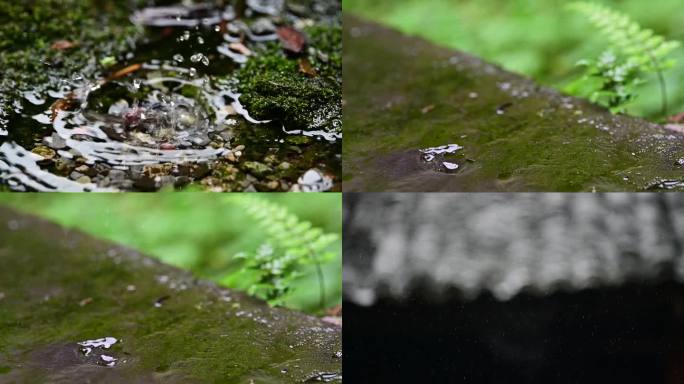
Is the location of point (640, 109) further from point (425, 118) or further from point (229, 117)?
point (229, 117)

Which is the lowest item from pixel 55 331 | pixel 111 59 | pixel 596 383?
pixel 596 383

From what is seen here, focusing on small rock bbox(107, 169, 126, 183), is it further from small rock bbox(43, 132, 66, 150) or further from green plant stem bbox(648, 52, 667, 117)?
green plant stem bbox(648, 52, 667, 117)

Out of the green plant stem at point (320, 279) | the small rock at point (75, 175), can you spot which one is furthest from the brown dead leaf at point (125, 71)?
the green plant stem at point (320, 279)

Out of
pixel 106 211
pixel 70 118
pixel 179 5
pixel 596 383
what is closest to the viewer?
pixel 596 383

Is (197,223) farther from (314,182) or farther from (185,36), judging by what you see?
(185,36)

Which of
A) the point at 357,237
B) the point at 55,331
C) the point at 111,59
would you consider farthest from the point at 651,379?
the point at 111,59

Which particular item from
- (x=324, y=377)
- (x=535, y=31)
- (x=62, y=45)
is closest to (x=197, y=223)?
(x=324, y=377)

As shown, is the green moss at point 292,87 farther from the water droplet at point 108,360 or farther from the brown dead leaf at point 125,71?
the water droplet at point 108,360

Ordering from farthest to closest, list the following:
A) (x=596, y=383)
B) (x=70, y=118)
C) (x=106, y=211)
Answer: (x=106, y=211) < (x=70, y=118) < (x=596, y=383)
